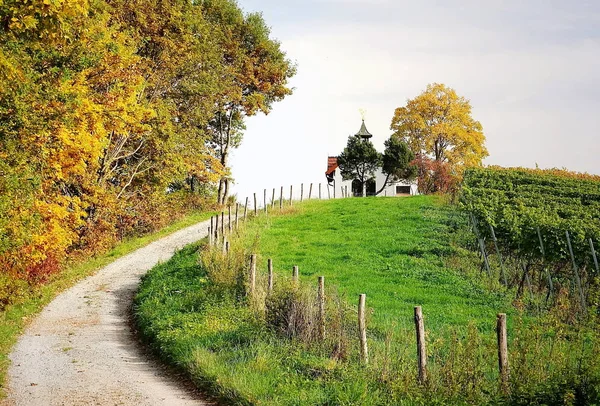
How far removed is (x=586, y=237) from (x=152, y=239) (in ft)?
77.1

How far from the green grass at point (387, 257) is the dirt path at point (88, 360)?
19.4ft

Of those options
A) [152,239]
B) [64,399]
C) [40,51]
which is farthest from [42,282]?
[64,399]

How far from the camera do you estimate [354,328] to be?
14906 mm

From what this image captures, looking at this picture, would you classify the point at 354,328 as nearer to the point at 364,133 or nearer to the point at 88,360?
the point at 88,360

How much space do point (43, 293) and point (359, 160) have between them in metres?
52.2

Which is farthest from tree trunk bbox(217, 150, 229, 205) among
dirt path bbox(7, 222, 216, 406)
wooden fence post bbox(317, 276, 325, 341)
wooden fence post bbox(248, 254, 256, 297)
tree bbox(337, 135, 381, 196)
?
wooden fence post bbox(317, 276, 325, 341)

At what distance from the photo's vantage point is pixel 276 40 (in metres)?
56.1

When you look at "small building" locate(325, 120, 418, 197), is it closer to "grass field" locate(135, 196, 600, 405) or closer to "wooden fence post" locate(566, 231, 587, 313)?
"grass field" locate(135, 196, 600, 405)

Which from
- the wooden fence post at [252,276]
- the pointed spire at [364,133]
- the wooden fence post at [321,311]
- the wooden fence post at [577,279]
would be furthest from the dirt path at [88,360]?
the pointed spire at [364,133]

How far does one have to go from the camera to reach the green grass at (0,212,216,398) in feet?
58.6

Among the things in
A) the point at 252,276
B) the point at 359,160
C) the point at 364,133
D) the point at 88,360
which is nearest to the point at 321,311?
the point at 252,276

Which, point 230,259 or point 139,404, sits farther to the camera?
point 230,259

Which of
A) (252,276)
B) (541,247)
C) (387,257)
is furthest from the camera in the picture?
(387,257)

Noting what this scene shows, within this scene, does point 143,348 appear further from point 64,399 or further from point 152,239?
point 152,239
